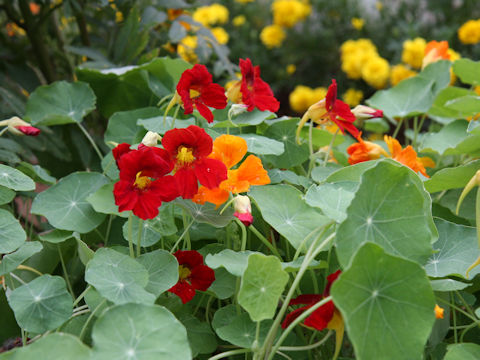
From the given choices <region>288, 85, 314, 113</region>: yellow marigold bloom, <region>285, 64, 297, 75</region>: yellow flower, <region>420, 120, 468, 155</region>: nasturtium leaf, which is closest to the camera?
<region>420, 120, 468, 155</region>: nasturtium leaf

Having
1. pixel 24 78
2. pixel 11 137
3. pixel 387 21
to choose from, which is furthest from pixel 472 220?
pixel 387 21

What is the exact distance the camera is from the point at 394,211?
52 cm

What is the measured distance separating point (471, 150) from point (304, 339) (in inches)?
15.3

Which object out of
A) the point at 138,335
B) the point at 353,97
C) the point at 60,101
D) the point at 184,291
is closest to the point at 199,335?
the point at 184,291

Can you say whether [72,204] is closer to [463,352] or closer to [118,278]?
[118,278]

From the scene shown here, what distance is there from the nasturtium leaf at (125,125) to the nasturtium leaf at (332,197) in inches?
16.3

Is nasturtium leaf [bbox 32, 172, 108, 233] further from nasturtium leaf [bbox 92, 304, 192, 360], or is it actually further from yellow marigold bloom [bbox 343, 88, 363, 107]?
yellow marigold bloom [bbox 343, 88, 363, 107]

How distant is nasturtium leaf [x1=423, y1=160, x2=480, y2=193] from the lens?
2.35ft

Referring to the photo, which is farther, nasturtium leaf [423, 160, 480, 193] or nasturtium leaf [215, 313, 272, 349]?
nasturtium leaf [423, 160, 480, 193]

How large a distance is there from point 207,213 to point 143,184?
10 centimetres

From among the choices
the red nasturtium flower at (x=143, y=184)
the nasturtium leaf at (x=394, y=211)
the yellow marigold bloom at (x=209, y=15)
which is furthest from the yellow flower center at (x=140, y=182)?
the yellow marigold bloom at (x=209, y=15)

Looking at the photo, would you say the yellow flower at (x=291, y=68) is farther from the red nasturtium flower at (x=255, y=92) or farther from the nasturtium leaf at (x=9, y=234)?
the nasturtium leaf at (x=9, y=234)

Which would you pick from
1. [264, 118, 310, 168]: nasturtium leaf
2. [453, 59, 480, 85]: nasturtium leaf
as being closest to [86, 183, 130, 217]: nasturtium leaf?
[264, 118, 310, 168]: nasturtium leaf

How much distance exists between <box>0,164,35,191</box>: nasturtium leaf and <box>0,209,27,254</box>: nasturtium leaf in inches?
1.6
